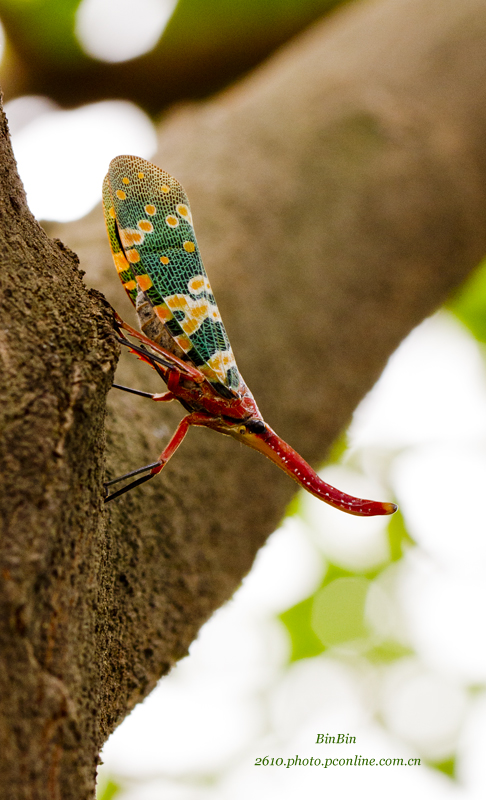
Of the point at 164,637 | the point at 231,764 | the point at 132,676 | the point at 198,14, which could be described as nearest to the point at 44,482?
the point at 132,676

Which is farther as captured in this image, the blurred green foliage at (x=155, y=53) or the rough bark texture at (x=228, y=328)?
the blurred green foliage at (x=155, y=53)

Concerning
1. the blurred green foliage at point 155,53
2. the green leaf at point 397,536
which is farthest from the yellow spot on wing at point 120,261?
the green leaf at point 397,536

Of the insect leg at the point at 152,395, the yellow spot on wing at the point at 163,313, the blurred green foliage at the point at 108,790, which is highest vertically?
the yellow spot on wing at the point at 163,313

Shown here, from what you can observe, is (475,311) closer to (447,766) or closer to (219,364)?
(447,766)

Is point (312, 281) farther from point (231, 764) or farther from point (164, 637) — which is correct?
point (231, 764)

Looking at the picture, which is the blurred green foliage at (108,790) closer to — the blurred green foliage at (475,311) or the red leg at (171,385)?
the red leg at (171,385)

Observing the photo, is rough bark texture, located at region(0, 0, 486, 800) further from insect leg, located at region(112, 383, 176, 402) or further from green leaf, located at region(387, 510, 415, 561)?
green leaf, located at region(387, 510, 415, 561)

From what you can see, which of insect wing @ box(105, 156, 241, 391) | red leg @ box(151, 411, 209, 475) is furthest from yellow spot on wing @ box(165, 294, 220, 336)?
red leg @ box(151, 411, 209, 475)
